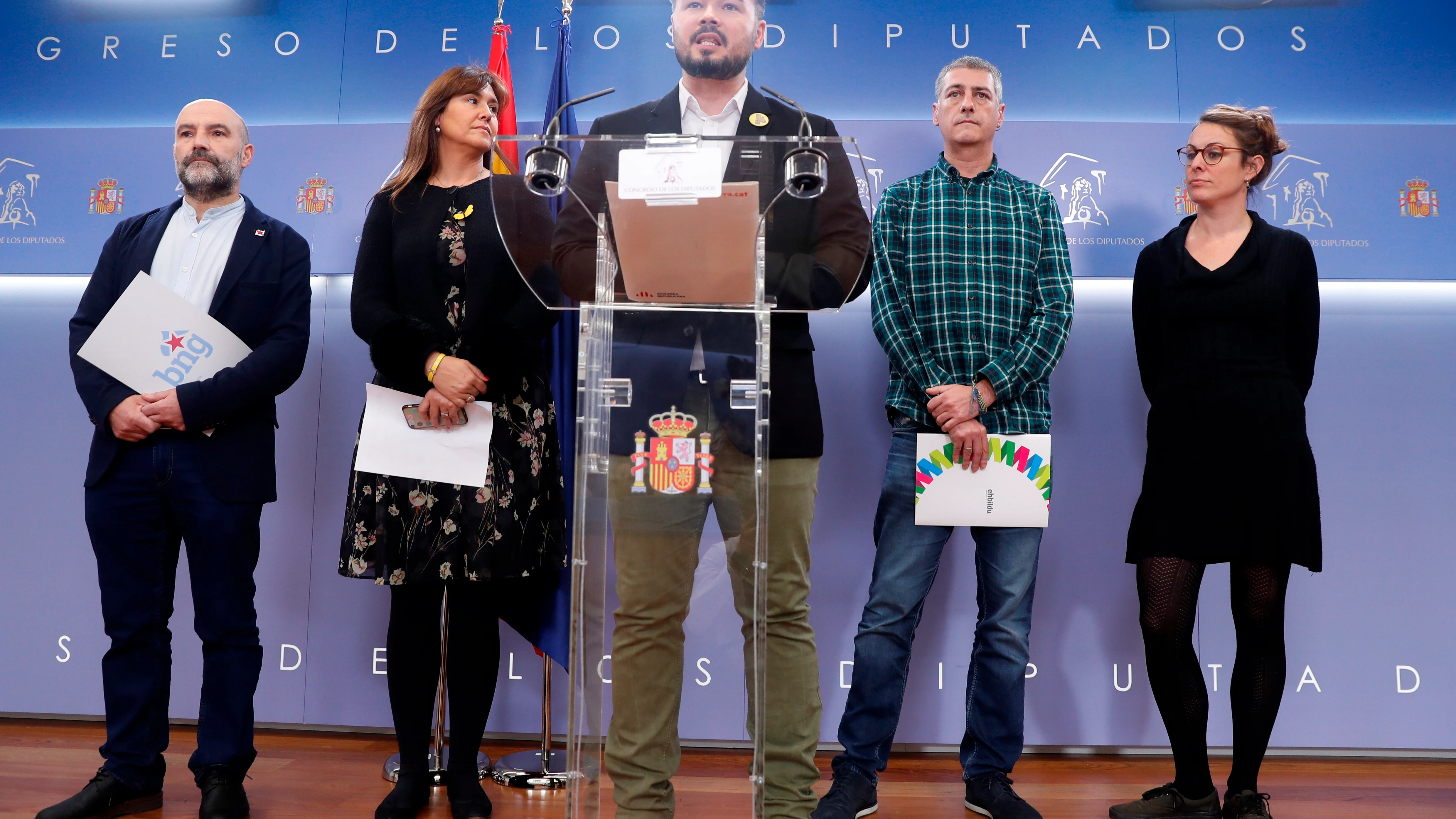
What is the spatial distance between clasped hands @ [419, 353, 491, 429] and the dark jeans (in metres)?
0.57

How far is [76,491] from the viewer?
3.17 m

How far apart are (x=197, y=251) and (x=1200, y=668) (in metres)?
2.74

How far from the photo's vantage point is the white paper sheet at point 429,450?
7.17ft

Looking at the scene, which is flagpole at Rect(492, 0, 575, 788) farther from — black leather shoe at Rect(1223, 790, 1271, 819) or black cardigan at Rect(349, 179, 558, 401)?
black leather shoe at Rect(1223, 790, 1271, 819)

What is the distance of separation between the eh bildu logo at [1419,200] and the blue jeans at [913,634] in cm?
177

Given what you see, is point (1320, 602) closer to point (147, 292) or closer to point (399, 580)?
point (399, 580)

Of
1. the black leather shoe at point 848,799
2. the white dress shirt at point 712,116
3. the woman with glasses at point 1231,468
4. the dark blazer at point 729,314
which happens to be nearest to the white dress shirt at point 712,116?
the white dress shirt at point 712,116

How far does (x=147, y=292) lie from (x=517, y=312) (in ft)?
3.09

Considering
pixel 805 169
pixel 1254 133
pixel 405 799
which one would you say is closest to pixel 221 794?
pixel 405 799

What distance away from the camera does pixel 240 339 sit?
241cm

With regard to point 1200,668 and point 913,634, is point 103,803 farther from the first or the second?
point 1200,668

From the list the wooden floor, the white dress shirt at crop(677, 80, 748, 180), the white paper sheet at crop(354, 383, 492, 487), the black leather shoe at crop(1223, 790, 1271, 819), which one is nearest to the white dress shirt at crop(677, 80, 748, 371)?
the white dress shirt at crop(677, 80, 748, 180)

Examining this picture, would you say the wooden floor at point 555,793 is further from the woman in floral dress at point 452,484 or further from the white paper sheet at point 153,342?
the white paper sheet at point 153,342

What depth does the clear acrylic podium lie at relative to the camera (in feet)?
4.78
